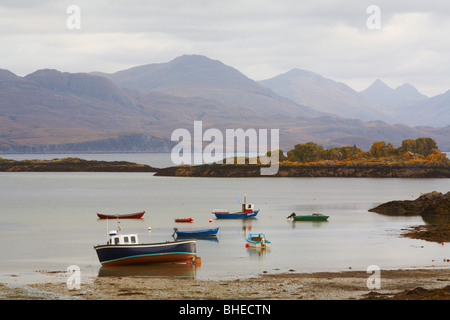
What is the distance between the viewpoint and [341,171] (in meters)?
168

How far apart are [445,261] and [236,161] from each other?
14623cm

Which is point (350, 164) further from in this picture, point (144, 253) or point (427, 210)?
point (144, 253)

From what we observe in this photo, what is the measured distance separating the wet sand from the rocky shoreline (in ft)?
429

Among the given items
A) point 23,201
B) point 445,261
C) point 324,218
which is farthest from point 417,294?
point 23,201

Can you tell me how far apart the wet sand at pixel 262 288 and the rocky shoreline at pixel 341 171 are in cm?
13082

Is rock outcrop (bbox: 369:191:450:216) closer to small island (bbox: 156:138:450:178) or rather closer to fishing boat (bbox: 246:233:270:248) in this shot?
fishing boat (bbox: 246:233:270:248)

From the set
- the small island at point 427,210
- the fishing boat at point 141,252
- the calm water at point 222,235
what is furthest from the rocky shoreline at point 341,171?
the fishing boat at point 141,252

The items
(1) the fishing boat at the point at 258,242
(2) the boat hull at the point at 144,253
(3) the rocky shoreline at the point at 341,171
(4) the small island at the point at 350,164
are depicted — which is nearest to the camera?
(2) the boat hull at the point at 144,253

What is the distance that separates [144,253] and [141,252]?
18 cm

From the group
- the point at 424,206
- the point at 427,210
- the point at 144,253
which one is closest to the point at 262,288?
the point at 144,253

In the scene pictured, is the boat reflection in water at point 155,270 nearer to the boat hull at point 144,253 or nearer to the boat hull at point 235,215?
the boat hull at point 144,253

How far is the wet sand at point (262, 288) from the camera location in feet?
90.6

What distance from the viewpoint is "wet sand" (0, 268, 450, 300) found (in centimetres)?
2761
